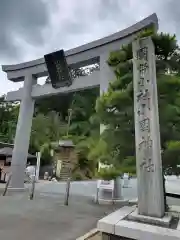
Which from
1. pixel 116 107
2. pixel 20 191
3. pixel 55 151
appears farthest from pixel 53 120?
pixel 116 107

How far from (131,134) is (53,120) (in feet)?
52.2

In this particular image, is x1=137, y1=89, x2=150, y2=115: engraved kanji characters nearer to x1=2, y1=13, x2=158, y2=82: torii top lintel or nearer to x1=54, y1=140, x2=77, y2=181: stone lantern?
x1=2, y1=13, x2=158, y2=82: torii top lintel

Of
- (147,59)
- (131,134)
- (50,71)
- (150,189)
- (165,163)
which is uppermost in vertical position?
(50,71)

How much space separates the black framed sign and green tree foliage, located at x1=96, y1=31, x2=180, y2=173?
13.4 feet

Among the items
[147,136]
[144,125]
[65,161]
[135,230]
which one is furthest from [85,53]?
[65,161]

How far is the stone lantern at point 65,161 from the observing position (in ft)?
54.9

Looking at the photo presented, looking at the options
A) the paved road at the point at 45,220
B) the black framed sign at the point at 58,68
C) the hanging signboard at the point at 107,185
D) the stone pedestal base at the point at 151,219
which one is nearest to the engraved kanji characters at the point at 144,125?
the stone pedestal base at the point at 151,219

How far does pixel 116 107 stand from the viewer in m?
4.28

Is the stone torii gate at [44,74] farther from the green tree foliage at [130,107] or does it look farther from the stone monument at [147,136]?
the stone monument at [147,136]

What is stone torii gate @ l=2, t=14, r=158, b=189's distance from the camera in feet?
24.8

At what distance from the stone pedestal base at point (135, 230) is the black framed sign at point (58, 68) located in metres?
6.04

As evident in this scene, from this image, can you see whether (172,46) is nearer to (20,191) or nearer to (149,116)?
(149,116)

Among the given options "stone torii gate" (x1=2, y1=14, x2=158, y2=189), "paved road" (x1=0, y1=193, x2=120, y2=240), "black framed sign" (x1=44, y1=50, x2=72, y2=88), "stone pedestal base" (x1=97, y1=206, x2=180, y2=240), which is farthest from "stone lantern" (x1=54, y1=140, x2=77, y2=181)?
"stone pedestal base" (x1=97, y1=206, x2=180, y2=240)

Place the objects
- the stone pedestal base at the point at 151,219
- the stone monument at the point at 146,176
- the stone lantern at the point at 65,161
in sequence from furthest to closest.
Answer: the stone lantern at the point at 65,161
the stone pedestal base at the point at 151,219
the stone monument at the point at 146,176
